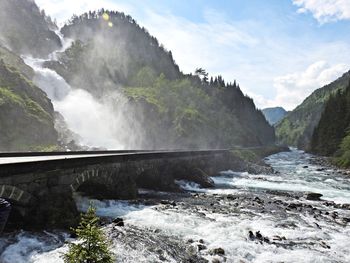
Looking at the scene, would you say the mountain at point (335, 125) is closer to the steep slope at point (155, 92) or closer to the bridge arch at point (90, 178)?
the steep slope at point (155, 92)

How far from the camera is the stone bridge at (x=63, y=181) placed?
15.9 meters

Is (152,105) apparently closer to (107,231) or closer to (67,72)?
(67,72)

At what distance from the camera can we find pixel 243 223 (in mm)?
21469

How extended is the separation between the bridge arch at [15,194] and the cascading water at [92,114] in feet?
238

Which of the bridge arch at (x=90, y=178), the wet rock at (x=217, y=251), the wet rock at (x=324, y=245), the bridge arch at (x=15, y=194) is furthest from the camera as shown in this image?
the bridge arch at (x=90, y=178)

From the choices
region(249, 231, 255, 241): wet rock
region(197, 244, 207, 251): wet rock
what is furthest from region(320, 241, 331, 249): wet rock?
region(197, 244, 207, 251): wet rock

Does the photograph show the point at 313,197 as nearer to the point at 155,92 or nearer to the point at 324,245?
the point at 324,245

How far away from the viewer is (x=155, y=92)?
14550 centimetres

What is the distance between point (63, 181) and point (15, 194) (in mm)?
4230

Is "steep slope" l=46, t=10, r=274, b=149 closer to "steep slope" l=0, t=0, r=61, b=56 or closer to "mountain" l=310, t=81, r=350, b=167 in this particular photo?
"steep slope" l=0, t=0, r=61, b=56

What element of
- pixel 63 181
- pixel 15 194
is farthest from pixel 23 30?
pixel 15 194

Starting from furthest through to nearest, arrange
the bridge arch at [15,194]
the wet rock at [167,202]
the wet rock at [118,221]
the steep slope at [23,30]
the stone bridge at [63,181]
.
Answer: the steep slope at [23,30], the wet rock at [167,202], the wet rock at [118,221], the stone bridge at [63,181], the bridge arch at [15,194]

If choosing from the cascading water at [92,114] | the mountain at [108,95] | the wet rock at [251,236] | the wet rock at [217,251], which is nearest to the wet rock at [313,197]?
the wet rock at [251,236]

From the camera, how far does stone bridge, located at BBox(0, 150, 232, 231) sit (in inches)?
626
